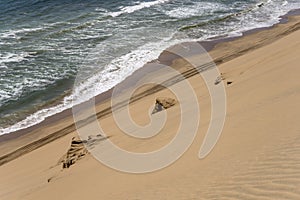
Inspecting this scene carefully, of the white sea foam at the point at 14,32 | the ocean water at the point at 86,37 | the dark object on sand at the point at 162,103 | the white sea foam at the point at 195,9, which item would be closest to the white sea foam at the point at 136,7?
the ocean water at the point at 86,37

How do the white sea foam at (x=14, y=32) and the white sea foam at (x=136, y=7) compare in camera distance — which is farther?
the white sea foam at (x=136, y=7)

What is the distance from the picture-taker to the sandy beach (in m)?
5.98

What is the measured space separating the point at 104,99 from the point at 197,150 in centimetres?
600

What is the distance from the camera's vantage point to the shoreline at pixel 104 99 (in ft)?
35.7

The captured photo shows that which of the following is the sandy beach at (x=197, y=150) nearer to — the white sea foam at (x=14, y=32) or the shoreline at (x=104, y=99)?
the shoreline at (x=104, y=99)

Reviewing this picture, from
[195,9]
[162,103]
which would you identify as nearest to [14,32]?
[195,9]

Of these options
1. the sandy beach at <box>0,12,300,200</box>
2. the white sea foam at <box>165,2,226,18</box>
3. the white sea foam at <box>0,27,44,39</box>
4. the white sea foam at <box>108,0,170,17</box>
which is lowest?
the sandy beach at <box>0,12,300,200</box>

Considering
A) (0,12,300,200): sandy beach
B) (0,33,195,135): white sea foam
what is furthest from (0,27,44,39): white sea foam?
(0,12,300,200): sandy beach

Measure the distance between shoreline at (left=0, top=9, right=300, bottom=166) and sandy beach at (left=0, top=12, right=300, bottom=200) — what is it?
45mm

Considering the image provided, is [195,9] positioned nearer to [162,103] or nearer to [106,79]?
[106,79]

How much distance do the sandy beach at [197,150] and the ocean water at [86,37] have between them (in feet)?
5.55

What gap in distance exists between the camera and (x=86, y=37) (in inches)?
737

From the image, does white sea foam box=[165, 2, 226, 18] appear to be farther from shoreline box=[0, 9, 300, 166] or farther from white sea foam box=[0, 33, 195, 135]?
white sea foam box=[0, 33, 195, 135]

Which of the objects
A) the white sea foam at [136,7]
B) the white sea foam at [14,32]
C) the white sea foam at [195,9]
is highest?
the white sea foam at [136,7]
